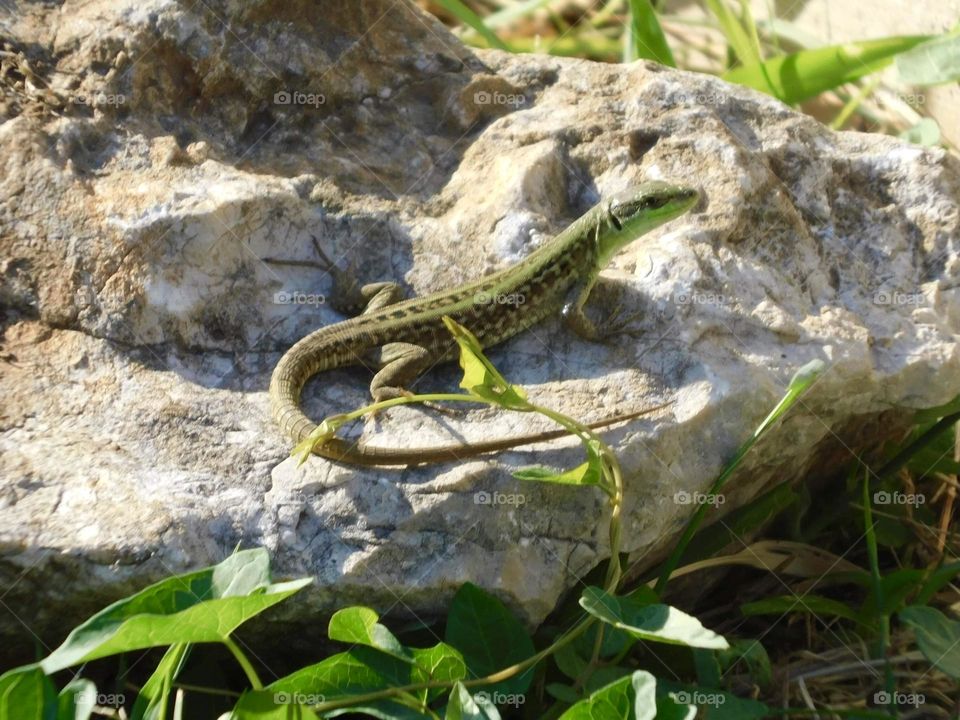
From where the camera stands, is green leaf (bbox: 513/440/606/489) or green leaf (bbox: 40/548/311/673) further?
green leaf (bbox: 513/440/606/489)

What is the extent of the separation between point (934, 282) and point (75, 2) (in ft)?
12.6

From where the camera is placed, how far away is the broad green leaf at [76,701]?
9.91 feet

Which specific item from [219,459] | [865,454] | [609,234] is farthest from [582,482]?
[865,454]

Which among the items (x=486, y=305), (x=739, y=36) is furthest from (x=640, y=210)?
(x=739, y=36)

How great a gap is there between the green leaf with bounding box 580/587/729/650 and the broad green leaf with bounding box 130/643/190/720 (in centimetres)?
117

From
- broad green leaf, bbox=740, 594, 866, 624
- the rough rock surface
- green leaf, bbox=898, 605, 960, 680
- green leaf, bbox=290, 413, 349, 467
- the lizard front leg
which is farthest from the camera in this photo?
the lizard front leg

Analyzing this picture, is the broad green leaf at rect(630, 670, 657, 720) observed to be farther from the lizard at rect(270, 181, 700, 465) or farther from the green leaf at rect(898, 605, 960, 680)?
the lizard at rect(270, 181, 700, 465)

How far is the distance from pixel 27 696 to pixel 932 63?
15.3 ft

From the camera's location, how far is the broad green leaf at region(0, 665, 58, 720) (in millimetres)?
2947

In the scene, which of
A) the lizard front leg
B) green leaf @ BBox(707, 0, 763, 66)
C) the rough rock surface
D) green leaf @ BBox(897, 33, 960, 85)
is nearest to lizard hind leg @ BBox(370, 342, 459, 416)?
the rough rock surface

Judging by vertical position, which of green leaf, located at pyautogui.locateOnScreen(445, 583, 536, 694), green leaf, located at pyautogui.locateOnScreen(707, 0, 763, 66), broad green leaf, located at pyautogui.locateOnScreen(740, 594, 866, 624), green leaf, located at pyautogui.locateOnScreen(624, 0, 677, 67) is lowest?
broad green leaf, located at pyautogui.locateOnScreen(740, 594, 866, 624)

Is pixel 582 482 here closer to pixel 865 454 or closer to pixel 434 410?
pixel 434 410

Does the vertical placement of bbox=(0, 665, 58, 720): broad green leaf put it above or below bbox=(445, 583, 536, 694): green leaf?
above

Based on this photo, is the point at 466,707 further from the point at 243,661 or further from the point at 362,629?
the point at 243,661
